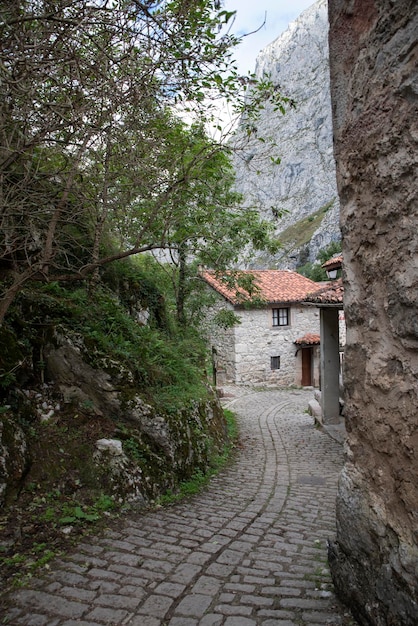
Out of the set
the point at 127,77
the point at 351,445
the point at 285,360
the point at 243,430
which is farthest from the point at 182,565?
the point at 285,360

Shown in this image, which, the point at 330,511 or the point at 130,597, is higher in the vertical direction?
the point at 130,597

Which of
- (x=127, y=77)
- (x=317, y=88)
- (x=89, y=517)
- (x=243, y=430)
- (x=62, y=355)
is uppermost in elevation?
(x=317, y=88)

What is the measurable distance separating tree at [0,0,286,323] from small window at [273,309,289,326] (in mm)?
16083

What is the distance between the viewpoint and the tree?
12.2ft

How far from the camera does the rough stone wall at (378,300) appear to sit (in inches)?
80.2

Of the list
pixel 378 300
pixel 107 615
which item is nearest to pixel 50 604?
pixel 107 615

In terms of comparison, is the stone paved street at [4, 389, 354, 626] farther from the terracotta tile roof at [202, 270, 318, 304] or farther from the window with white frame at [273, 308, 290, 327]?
the window with white frame at [273, 308, 290, 327]

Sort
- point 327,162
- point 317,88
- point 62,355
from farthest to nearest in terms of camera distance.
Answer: point 317,88, point 327,162, point 62,355

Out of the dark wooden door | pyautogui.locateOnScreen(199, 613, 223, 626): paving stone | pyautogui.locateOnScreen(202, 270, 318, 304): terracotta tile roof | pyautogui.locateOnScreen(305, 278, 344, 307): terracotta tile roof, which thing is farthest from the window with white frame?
pyautogui.locateOnScreen(199, 613, 223, 626): paving stone

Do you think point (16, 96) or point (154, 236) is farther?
point (154, 236)

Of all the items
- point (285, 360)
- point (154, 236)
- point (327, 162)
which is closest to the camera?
point (154, 236)

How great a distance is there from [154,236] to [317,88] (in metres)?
84.2

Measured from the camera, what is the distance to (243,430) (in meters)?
11.2

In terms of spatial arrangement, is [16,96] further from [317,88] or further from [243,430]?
[317,88]
